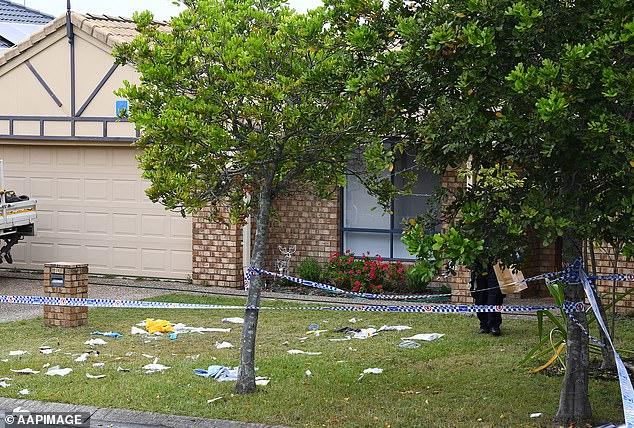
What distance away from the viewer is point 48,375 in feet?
34.9

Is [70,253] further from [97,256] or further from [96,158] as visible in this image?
[96,158]

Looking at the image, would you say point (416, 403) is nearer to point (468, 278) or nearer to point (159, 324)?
point (159, 324)

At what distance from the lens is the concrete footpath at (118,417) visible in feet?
28.9

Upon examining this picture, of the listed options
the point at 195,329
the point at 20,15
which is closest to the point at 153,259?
the point at 195,329

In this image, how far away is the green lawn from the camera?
902 centimetres

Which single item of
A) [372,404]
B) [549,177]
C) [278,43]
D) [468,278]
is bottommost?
[372,404]

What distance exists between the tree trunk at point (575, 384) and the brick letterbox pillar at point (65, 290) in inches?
289

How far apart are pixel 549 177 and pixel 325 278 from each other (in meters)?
10.1

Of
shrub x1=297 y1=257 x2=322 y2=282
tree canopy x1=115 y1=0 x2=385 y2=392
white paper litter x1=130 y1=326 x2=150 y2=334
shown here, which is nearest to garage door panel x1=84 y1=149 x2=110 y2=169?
shrub x1=297 y1=257 x2=322 y2=282

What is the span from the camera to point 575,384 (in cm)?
855

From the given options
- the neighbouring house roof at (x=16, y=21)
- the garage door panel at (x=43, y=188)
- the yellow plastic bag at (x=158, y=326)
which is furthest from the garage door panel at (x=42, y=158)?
the yellow plastic bag at (x=158, y=326)

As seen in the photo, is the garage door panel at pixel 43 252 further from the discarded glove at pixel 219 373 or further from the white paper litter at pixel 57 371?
the discarded glove at pixel 219 373

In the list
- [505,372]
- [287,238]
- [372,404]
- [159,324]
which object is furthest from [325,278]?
[372,404]

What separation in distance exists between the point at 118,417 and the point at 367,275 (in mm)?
8712
